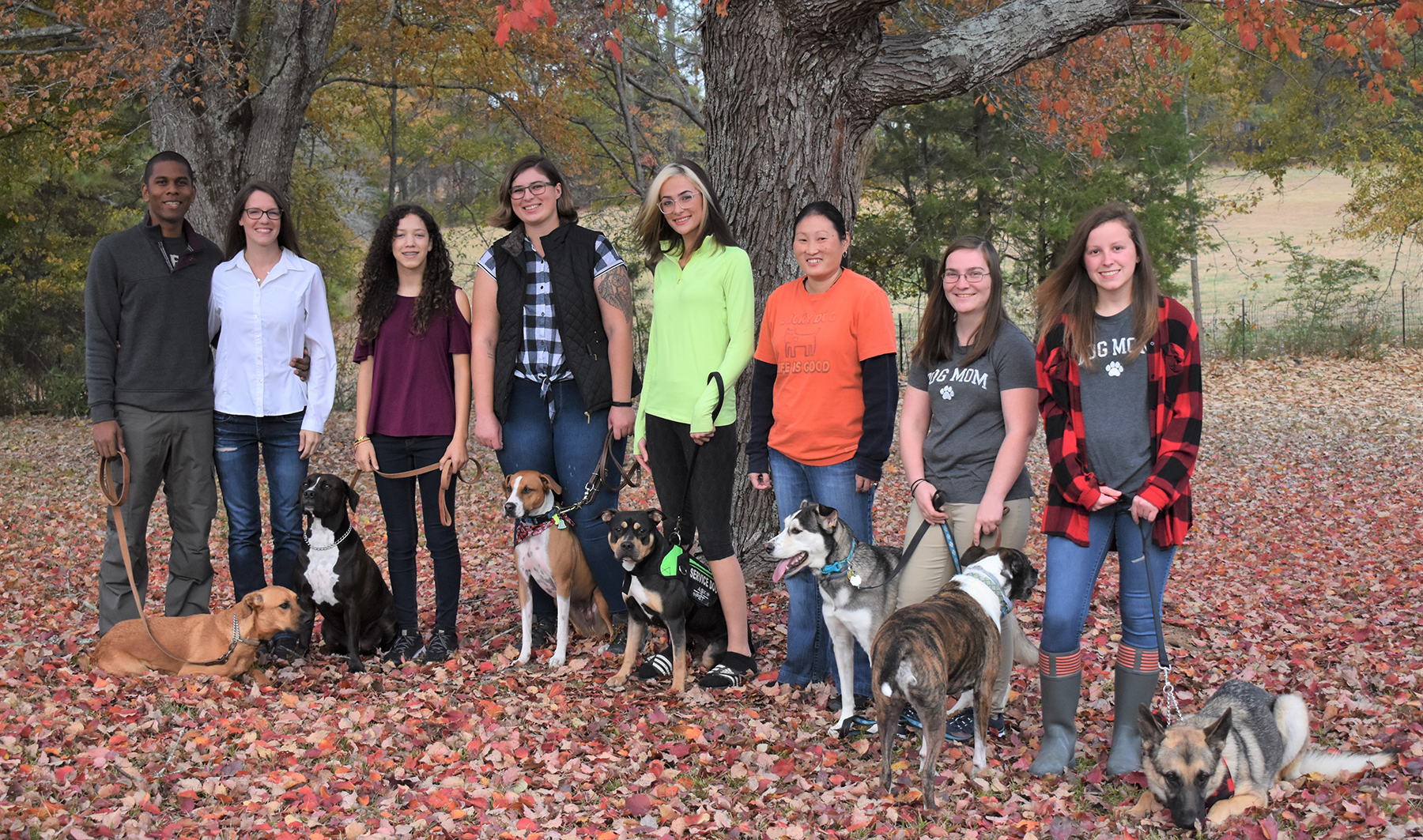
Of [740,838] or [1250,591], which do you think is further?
[1250,591]

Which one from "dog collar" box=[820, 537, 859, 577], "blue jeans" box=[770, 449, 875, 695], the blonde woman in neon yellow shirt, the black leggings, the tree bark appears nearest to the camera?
"dog collar" box=[820, 537, 859, 577]

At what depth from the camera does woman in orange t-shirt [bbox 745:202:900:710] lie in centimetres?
422

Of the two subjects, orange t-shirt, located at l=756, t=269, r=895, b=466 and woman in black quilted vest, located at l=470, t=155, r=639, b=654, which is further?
woman in black quilted vest, located at l=470, t=155, r=639, b=654

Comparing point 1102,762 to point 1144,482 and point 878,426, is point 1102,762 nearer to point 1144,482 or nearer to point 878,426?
point 1144,482

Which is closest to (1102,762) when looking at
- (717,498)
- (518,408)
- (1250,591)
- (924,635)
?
(924,635)

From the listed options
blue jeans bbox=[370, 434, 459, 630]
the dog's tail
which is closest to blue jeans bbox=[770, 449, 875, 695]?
the dog's tail

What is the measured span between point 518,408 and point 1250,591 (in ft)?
17.6

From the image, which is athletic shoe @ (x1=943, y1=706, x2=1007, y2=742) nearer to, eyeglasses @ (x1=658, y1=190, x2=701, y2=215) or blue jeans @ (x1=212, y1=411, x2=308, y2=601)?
eyeglasses @ (x1=658, y1=190, x2=701, y2=215)

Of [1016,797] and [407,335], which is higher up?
[407,335]

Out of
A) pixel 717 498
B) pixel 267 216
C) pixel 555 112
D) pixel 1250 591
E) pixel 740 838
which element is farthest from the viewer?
pixel 555 112

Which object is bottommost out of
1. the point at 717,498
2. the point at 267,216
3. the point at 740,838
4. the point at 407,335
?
the point at 740,838

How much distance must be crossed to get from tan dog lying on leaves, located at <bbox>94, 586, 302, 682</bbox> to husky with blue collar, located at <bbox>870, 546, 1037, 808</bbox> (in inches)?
117

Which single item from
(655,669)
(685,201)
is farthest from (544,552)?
(685,201)

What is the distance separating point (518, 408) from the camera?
16.2 ft
